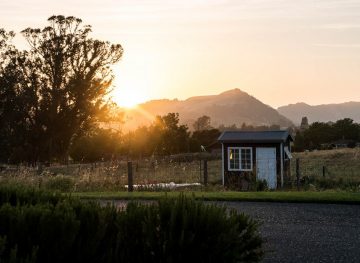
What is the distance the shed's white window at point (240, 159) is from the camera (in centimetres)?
2829

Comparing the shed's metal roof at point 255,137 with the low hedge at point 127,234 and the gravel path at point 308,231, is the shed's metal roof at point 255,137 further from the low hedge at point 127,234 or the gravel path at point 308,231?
the low hedge at point 127,234

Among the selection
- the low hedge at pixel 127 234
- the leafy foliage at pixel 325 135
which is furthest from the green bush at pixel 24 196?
the leafy foliage at pixel 325 135

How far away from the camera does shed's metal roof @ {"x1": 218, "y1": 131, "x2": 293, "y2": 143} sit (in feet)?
92.4

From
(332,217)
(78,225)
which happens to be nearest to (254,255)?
(78,225)

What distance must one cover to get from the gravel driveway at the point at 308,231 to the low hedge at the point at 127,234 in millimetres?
2050

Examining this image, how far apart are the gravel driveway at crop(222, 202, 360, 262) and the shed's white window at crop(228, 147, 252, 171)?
13.5 metres

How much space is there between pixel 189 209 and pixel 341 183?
19.0 m

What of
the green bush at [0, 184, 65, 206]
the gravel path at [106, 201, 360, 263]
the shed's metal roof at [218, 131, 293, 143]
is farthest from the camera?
the shed's metal roof at [218, 131, 293, 143]

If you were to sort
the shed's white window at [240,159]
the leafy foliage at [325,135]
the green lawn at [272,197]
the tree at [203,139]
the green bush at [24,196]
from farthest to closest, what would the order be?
the leafy foliage at [325,135] → the tree at [203,139] → the shed's white window at [240,159] → the green lawn at [272,197] → the green bush at [24,196]

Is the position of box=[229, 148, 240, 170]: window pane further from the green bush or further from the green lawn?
the green bush

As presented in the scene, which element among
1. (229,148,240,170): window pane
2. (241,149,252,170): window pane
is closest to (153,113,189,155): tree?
(229,148,240,170): window pane

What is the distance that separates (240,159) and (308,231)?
17.9 metres

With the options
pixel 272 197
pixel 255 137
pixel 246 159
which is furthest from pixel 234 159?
pixel 272 197

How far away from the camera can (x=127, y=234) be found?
628 centimetres
